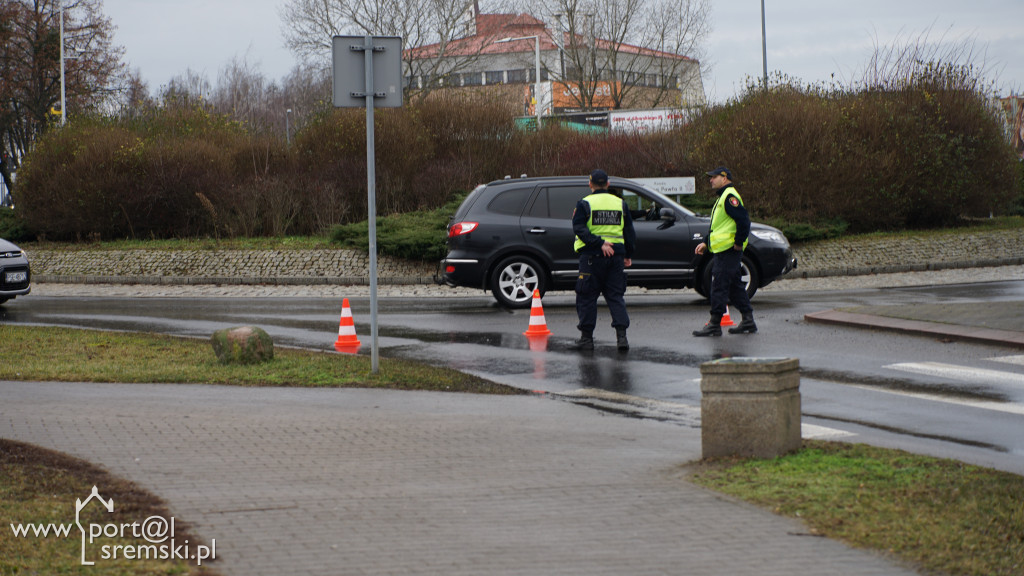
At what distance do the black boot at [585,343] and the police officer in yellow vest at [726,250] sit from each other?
4.46 ft

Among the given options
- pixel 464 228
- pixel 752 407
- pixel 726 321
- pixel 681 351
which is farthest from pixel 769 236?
pixel 752 407

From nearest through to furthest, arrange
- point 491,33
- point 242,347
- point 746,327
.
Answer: point 242,347 → point 746,327 → point 491,33

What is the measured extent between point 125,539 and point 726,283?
8.67 m

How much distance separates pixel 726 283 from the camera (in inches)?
482

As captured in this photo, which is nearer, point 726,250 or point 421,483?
point 421,483

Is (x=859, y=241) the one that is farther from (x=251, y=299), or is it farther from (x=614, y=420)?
(x=614, y=420)

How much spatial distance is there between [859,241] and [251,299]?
43.0 feet

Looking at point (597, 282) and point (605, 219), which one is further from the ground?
point (605, 219)

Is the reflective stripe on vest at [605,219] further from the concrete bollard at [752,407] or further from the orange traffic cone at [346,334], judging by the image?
the concrete bollard at [752,407]

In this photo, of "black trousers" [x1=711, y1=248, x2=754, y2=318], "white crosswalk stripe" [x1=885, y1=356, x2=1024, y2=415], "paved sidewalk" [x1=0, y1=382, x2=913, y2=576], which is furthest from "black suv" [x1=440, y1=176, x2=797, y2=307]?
"paved sidewalk" [x1=0, y1=382, x2=913, y2=576]

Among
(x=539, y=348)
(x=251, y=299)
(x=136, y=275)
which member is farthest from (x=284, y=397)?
(x=136, y=275)

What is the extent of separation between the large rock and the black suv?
5680 millimetres

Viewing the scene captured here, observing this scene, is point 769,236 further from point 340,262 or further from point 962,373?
point 340,262

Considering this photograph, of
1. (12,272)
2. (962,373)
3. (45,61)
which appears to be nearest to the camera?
(962,373)
